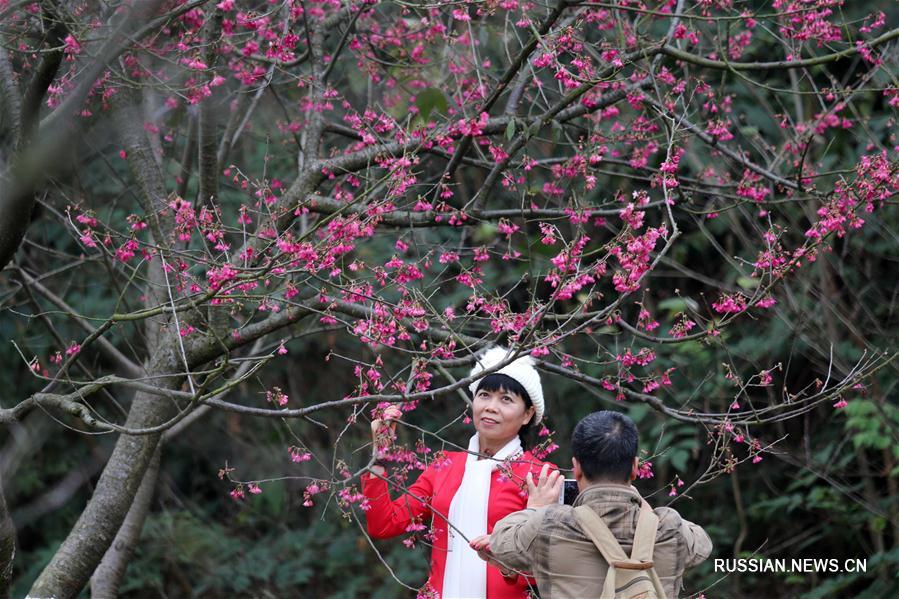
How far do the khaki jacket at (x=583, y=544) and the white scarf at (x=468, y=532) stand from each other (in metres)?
0.43

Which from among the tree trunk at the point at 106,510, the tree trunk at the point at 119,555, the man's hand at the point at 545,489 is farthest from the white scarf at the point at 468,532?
the tree trunk at the point at 119,555

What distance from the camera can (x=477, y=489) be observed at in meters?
3.16

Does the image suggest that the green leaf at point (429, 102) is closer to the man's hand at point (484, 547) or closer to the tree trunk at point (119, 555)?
the man's hand at point (484, 547)

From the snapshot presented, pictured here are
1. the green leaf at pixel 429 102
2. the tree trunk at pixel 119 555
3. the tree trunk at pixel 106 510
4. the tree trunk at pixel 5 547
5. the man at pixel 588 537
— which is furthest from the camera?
the tree trunk at pixel 119 555

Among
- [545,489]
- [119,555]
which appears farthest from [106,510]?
[545,489]

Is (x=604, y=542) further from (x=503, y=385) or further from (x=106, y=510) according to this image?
(x=106, y=510)

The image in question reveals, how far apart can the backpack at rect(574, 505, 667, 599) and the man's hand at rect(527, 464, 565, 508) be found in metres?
0.26

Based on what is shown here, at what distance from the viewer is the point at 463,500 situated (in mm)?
3162

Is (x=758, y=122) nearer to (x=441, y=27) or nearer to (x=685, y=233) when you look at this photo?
(x=685, y=233)

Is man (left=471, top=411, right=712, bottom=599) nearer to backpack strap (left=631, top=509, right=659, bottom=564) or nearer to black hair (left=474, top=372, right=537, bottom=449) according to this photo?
backpack strap (left=631, top=509, right=659, bottom=564)

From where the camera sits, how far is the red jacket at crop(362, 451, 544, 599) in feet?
10.1

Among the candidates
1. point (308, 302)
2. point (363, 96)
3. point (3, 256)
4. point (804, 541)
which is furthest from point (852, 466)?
point (3, 256)

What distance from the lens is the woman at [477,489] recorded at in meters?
3.07

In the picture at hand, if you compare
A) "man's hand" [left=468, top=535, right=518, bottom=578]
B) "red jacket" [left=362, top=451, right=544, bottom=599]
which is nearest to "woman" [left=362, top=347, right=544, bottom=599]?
"red jacket" [left=362, top=451, right=544, bottom=599]
